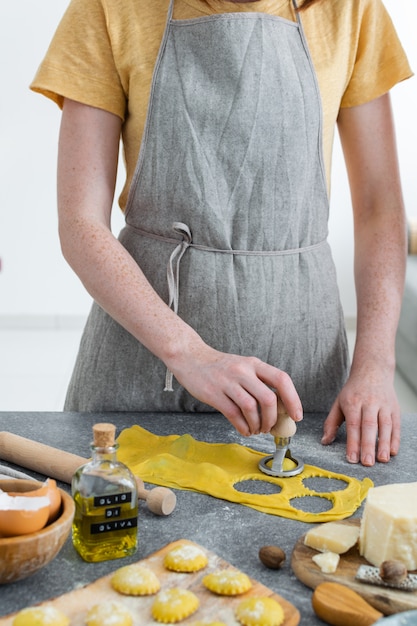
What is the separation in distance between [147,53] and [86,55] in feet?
0.36

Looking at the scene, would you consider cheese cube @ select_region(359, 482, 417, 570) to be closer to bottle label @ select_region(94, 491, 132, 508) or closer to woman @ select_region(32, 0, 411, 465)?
bottle label @ select_region(94, 491, 132, 508)

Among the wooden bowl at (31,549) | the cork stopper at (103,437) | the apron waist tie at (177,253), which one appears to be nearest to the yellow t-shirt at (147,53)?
the apron waist tie at (177,253)

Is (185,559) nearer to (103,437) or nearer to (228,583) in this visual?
(228,583)

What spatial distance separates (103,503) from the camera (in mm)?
902

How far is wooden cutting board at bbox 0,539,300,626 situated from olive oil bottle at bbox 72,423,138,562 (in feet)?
0.24

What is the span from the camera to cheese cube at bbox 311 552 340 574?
87 centimetres

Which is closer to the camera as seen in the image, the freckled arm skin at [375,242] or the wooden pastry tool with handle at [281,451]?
the wooden pastry tool with handle at [281,451]

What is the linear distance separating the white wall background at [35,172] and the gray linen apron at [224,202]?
3749 millimetres

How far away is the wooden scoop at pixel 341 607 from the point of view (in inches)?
30.3

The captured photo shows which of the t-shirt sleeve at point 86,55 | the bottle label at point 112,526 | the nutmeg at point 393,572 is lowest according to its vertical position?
the nutmeg at point 393,572

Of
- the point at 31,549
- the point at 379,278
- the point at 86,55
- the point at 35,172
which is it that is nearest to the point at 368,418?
the point at 379,278

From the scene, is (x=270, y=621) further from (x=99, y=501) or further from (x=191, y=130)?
(x=191, y=130)

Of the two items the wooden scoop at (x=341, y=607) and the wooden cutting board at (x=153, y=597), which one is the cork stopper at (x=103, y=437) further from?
the wooden scoop at (x=341, y=607)

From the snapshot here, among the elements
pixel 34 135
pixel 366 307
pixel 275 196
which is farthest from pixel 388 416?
pixel 34 135
